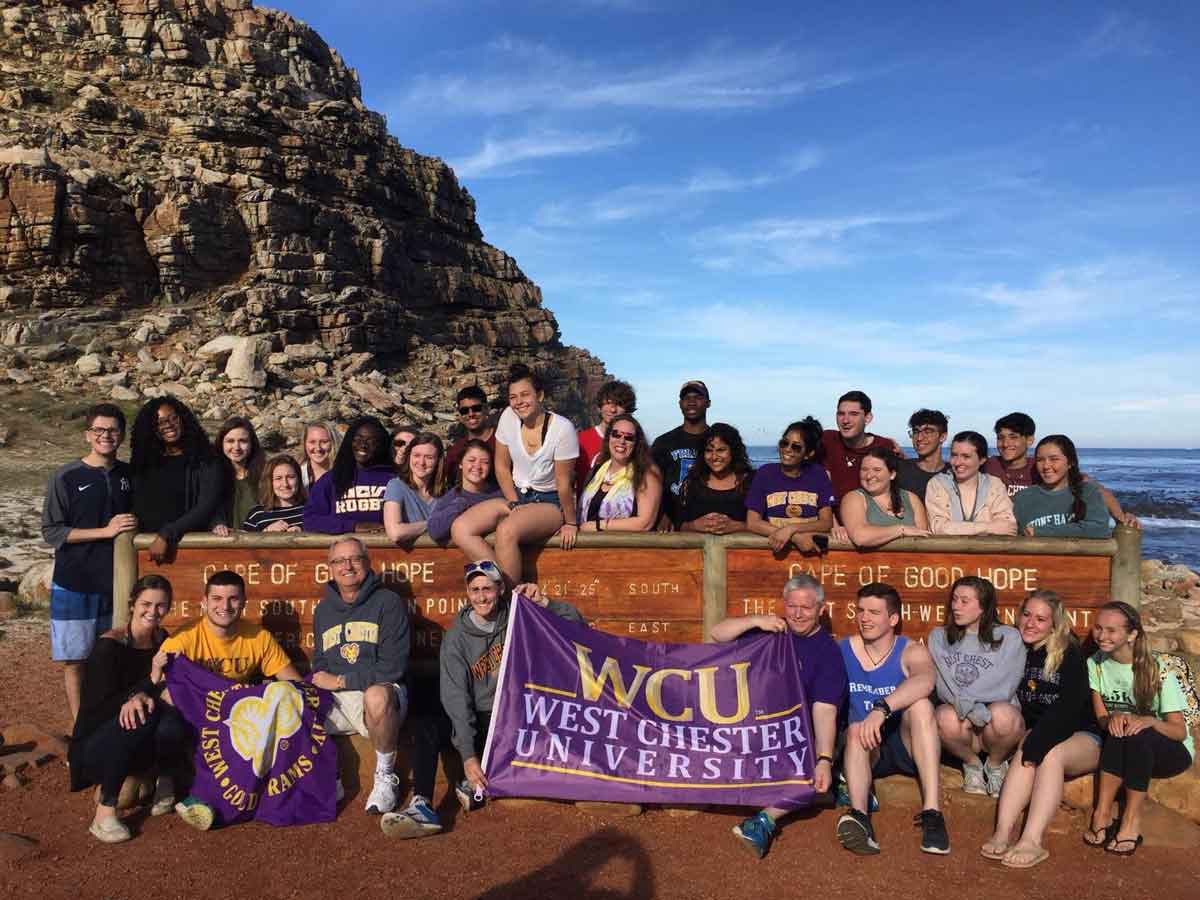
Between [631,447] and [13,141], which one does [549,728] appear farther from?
[13,141]

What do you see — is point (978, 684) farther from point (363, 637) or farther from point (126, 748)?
point (126, 748)

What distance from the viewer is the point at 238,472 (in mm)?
7113

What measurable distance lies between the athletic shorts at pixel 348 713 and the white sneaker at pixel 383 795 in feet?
1.18

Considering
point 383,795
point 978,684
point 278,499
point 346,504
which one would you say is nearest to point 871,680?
point 978,684

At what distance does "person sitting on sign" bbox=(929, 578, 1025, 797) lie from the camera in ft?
17.9

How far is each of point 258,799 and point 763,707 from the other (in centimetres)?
315

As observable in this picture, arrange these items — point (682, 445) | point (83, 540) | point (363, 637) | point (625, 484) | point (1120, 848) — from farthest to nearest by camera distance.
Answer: point (682, 445) < point (625, 484) < point (83, 540) < point (363, 637) < point (1120, 848)

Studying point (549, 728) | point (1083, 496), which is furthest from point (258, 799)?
point (1083, 496)

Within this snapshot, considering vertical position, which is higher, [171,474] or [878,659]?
[171,474]

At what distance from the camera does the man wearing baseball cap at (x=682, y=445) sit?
7.57m

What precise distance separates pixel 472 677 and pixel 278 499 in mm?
2410

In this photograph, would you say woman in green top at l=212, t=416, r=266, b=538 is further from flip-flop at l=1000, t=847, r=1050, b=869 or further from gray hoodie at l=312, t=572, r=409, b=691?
flip-flop at l=1000, t=847, r=1050, b=869

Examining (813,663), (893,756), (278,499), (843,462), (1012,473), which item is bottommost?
(893,756)

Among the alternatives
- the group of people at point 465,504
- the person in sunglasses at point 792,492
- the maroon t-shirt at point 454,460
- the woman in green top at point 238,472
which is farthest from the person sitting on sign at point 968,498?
the woman in green top at point 238,472
